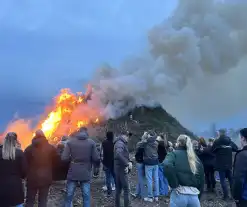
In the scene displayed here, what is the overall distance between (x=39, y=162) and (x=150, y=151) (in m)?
4.22

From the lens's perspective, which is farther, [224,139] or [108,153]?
[224,139]

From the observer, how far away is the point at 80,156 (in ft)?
27.9

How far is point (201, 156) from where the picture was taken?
41.7 ft

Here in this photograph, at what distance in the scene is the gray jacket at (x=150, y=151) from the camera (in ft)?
36.5

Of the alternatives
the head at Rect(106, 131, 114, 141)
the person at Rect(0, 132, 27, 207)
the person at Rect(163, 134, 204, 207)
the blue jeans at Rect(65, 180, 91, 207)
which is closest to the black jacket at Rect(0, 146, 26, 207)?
the person at Rect(0, 132, 27, 207)

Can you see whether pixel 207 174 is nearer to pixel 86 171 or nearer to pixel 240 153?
pixel 86 171

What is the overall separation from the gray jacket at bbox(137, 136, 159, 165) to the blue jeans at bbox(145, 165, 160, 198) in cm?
18

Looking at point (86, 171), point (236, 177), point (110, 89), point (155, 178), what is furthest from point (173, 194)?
point (110, 89)

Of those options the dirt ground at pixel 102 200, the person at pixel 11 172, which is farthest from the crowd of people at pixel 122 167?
the dirt ground at pixel 102 200

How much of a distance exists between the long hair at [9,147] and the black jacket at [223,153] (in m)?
7.23

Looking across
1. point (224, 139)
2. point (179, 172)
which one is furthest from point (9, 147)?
point (224, 139)

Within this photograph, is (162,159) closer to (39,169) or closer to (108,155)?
(108,155)

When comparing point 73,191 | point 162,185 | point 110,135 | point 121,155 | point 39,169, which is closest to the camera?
point 39,169

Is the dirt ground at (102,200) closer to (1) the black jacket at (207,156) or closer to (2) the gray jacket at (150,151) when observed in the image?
(1) the black jacket at (207,156)
